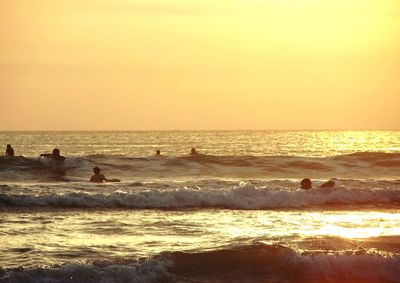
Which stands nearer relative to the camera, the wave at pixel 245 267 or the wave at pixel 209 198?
the wave at pixel 245 267

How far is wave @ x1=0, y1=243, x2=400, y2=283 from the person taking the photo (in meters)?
14.0

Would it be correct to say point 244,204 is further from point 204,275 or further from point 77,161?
point 77,161

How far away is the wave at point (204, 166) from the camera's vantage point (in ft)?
125

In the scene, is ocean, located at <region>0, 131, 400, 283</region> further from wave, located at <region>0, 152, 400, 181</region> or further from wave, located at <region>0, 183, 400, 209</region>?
wave, located at <region>0, 152, 400, 181</region>

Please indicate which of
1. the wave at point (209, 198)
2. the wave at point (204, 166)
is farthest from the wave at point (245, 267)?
the wave at point (204, 166)

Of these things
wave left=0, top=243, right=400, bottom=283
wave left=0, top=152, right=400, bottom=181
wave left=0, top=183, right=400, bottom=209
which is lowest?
wave left=0, top=243, right=400, bottom=283

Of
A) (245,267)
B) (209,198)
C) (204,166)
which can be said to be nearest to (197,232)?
(245,267)

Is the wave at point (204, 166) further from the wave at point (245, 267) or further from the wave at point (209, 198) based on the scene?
the wave at point (245, 267)


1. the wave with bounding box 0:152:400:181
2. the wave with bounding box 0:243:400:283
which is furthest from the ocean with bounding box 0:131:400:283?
the wave with bounding box 0:152:400:181

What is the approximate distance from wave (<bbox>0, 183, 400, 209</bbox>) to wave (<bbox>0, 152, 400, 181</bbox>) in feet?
33.6

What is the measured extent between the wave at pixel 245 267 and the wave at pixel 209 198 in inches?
387

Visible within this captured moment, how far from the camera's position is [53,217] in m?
21.2

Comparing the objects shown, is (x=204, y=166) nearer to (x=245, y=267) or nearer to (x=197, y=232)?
(x=197, y=232)

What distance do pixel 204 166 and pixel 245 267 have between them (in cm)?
2693
